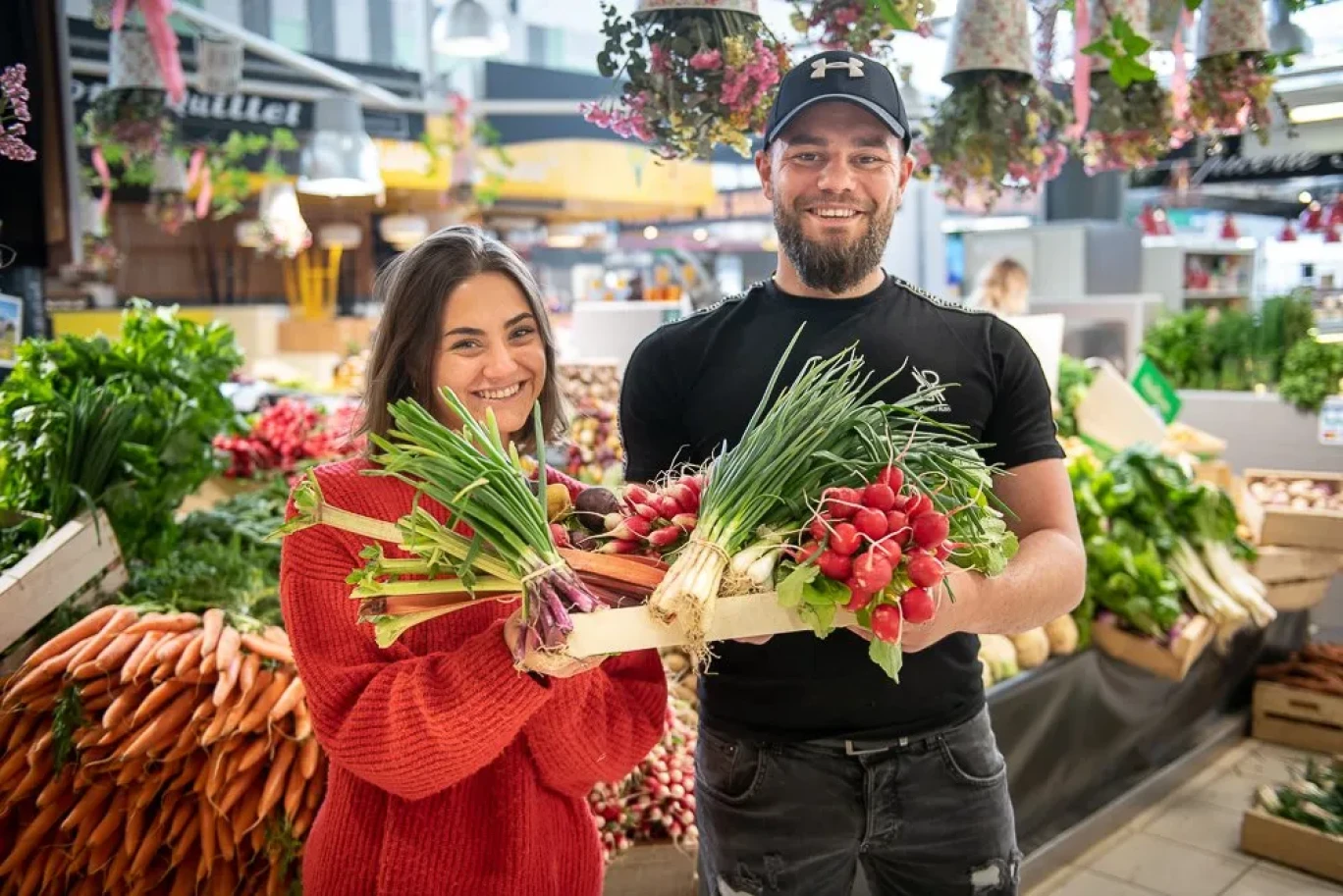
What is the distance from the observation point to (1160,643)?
388 cm

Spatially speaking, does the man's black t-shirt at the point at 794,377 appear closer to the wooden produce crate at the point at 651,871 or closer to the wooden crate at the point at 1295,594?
the wooden produce crate at the point at 651,871

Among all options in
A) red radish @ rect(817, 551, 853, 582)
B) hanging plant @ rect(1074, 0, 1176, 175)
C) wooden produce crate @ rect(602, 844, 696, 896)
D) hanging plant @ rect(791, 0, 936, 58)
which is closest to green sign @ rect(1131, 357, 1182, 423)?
hanging plant @ rect(1074, 0, 1176, 175)

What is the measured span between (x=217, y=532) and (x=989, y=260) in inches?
252

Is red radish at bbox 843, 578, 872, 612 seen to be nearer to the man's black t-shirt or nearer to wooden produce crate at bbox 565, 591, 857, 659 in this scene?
wooden produce crate at bbox 565, 591, 857, 659

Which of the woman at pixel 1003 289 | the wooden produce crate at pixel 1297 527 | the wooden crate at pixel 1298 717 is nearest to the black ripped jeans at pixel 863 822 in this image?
the wooden produce crate at pixel 1297 527

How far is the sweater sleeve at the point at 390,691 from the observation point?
1.36 meters

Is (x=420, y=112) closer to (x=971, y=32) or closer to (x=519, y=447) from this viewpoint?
(x=971, y=32)

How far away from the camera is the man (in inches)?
71.4

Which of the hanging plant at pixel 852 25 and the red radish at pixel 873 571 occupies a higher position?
the hanging plant at pixel 852 25

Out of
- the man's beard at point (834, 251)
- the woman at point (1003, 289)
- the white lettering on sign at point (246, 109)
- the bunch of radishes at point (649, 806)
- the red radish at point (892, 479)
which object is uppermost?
the white lettering on sign at point (246, 109)

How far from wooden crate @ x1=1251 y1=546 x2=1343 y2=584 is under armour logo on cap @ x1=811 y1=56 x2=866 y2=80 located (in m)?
3.57

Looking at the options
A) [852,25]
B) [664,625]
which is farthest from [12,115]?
[852,25]

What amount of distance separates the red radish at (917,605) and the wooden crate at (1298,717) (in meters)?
4.35

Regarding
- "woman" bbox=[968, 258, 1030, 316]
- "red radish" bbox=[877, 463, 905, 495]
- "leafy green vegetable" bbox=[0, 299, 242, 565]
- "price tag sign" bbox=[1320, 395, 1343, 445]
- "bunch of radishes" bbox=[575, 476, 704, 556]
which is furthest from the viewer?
"woman" bbox=[968, 258, 1030, 316]
